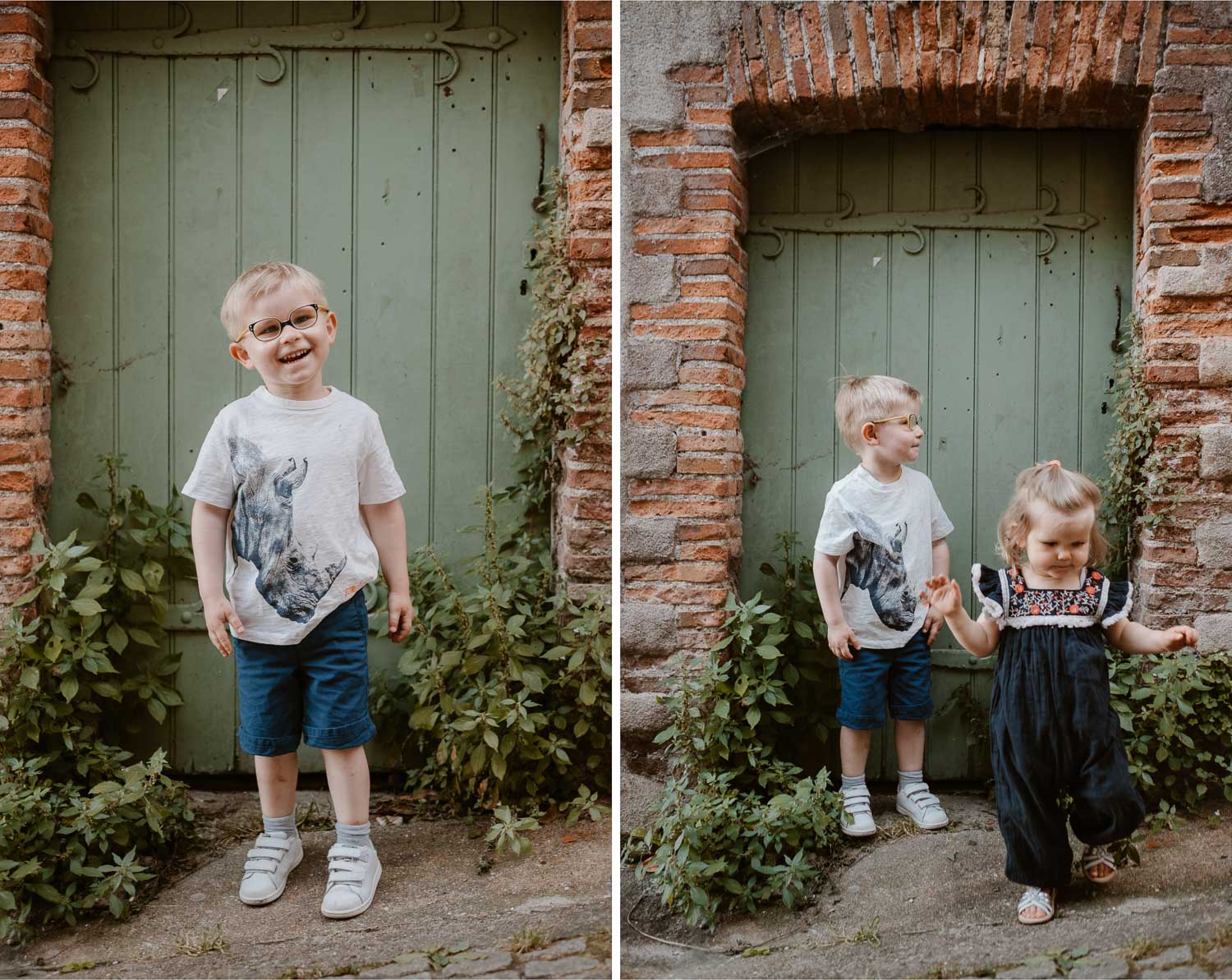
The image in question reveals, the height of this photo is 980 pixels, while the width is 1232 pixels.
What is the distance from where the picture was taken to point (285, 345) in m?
2.58

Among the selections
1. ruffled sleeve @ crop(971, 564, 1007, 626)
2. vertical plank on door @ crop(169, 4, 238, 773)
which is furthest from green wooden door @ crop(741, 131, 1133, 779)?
vertical plank on door @ crop(169, 4, 238, 773)

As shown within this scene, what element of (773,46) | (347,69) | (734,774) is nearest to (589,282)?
(773,46)

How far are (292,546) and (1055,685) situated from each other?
1.96 metres

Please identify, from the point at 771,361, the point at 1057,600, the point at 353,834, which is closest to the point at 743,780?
the point at 1057,600

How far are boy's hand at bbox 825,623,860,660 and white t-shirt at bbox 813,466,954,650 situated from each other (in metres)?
0.02

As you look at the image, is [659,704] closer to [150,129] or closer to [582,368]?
[582,368]

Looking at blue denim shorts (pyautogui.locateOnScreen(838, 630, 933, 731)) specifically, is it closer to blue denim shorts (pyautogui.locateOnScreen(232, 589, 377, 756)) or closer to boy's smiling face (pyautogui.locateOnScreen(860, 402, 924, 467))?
boy's smiling face (pyautogui.locateOnScreen(860, 402, 924, 467))

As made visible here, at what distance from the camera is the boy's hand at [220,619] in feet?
8.46

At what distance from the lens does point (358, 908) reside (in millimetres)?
2619

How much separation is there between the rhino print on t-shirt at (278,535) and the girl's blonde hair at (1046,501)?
1.77 meters

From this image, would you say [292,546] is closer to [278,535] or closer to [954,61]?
[278,535]

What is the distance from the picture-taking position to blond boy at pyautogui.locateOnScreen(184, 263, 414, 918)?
2.61 meters

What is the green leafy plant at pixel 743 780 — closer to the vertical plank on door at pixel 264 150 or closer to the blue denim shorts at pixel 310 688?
the blue denim shorts at pixel 310 688

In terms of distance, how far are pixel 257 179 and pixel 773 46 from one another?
1.59 m
